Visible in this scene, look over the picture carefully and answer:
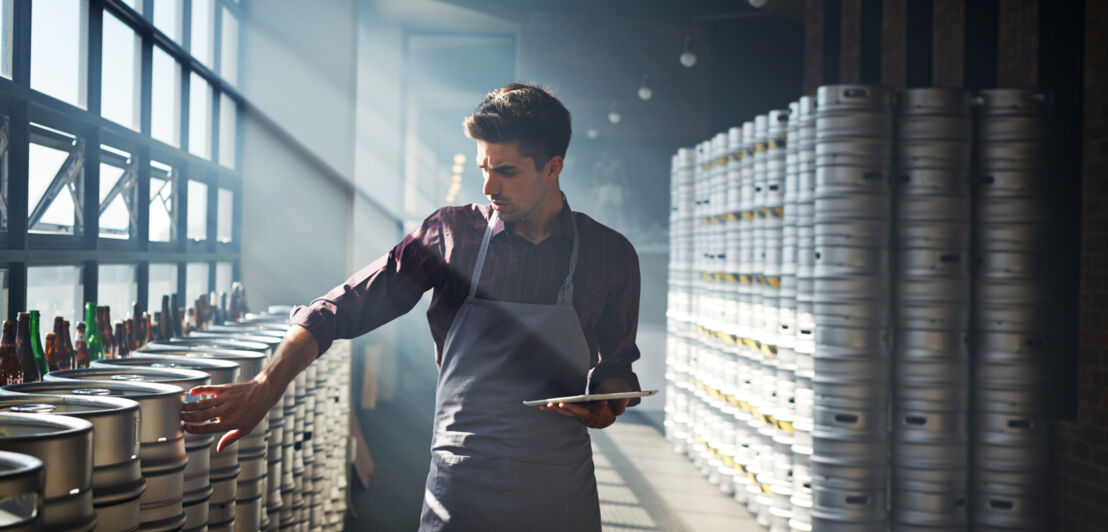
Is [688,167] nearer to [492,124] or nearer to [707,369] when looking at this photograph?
[707,369]

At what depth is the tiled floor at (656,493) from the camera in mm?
4828

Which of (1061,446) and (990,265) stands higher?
(990,265)

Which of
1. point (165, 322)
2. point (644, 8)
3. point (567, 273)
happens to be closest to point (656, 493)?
point (165, 322)

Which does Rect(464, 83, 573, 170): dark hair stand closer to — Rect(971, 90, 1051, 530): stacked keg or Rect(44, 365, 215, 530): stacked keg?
Rect(44, 365, 215, 530): stacked keg

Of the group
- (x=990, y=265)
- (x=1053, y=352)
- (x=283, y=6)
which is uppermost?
(x=283, y=6)

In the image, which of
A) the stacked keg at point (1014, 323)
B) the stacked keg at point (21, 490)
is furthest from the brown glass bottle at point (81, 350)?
the stacked keg at point (1014, 323)

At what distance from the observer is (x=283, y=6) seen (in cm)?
506

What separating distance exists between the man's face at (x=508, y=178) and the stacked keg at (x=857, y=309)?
2699 mm

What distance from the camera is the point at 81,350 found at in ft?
8.39

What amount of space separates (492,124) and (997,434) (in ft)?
10.7

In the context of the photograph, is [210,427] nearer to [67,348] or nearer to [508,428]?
[508,428]

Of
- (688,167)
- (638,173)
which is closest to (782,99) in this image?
(638,173)

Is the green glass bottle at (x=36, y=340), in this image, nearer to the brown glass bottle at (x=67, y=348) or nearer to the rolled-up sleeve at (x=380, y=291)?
the brown glass bottle at (x=67, y=348)

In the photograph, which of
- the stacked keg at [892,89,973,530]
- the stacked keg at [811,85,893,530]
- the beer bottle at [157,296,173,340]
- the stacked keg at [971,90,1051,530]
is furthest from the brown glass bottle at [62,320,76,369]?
the stacked keg at [971,90,1051,530]
